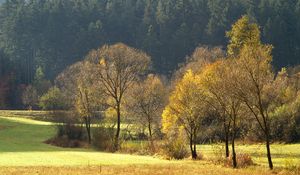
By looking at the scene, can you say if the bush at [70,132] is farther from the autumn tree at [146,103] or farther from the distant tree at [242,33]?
the distant tree at [242,33]

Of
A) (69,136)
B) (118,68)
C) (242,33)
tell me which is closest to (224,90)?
(242,33)

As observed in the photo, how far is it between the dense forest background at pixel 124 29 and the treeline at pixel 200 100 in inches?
2341

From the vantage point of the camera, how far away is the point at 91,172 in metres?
31.6

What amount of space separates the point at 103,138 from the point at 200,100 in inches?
826

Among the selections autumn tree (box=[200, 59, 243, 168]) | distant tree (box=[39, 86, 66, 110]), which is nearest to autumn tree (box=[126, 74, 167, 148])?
distant tree (box=[39, 86, 66, 110])

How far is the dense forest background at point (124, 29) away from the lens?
141575mm

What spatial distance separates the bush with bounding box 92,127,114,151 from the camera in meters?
62.6

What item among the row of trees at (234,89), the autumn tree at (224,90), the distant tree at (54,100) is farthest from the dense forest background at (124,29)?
the autumn tree at (224,90)

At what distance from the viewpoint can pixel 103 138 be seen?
6378cm

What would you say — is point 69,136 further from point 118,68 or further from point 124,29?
point 124,29

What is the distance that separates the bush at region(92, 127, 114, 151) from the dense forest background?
257 feet

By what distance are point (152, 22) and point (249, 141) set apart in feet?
349

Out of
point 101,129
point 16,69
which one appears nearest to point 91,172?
point 101,129

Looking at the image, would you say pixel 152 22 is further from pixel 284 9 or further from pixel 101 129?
pixel 101 129
